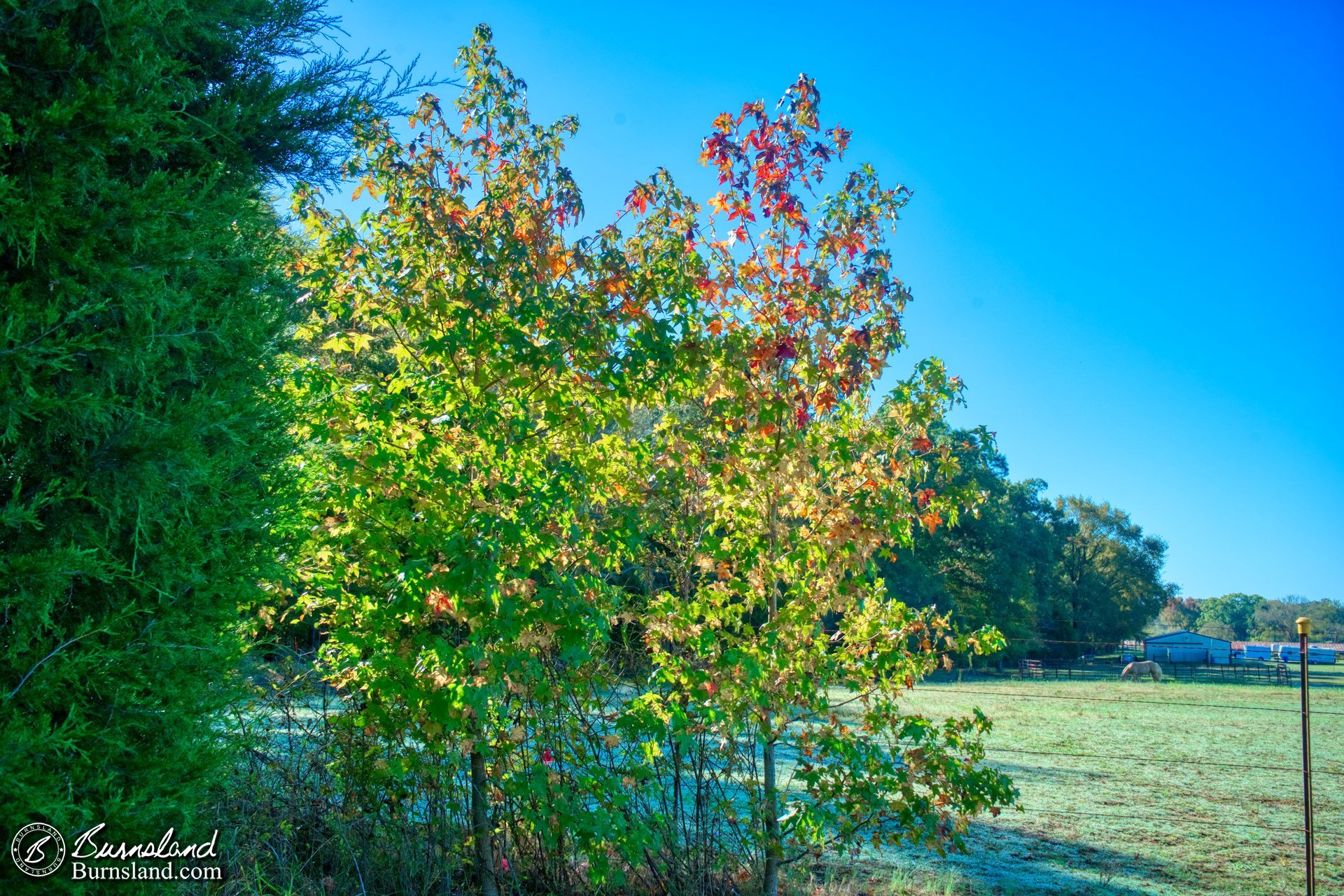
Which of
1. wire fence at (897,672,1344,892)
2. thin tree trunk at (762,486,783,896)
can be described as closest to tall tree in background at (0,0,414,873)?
thin tree trunk at (762,486,783,896)

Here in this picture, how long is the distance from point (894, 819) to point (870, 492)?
164 cm

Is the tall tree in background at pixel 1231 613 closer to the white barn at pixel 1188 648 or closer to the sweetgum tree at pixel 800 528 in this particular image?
the white barn at pixel 1188 648

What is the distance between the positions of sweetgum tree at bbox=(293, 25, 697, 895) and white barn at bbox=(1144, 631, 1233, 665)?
2339 inches

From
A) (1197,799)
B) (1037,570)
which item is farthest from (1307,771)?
(1037,570)

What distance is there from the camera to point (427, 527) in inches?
139

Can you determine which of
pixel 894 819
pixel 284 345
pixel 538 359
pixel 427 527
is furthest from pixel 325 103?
pixel 894 819

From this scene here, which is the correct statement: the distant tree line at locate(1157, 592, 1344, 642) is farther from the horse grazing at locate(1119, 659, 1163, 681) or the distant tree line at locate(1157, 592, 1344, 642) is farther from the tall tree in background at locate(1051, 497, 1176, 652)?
the horse grazing at locate(1119, 659, 1163, 681)

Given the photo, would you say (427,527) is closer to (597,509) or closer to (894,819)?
(597,509)

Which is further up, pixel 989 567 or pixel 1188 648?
pixel 989 567

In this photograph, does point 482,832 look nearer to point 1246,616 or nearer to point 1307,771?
point 1307,771

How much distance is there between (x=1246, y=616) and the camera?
377 ft

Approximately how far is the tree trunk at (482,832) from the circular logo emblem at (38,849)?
1687 millimetres

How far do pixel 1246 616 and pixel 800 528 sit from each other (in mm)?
138960

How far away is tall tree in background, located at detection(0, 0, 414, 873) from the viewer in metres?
2.28
